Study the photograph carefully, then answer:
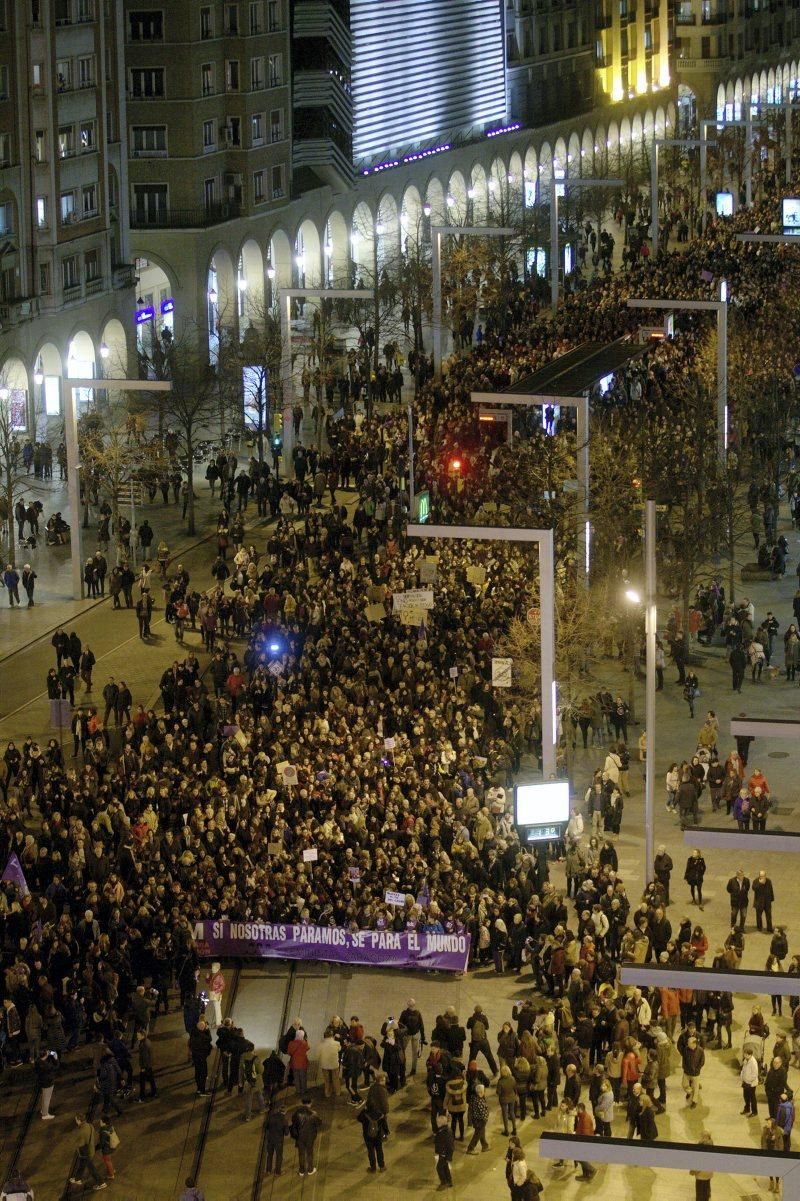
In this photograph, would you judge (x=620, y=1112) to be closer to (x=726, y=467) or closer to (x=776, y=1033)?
(x=776, y=1033)

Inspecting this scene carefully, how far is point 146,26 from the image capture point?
83812mm

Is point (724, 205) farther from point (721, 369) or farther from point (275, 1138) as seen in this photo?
point (275, 1138)

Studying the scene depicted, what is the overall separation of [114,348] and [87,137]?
7.26m

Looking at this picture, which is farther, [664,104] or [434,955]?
[664,104]

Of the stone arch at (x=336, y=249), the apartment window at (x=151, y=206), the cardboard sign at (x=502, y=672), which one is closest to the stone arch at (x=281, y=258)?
the stone arch at (x=336, y=249)

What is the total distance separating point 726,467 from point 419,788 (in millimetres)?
21860

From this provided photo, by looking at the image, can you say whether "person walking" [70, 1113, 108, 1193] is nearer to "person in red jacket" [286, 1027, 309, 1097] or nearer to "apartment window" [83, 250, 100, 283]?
"person in red jacket" [286, 1027, 309, 1097]

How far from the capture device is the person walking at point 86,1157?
28.6 meters

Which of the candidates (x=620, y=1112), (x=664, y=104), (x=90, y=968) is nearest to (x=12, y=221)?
(x=90, y=968)

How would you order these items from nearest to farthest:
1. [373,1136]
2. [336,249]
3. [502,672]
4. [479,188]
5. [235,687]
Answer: [373,1136], [502,672], [235,687], [336,249], [479,188]

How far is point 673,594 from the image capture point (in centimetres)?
5322

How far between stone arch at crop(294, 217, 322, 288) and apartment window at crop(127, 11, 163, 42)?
540 inches

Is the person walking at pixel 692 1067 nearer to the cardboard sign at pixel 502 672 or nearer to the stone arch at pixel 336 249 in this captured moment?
the cardboard sign at pixel 502 672

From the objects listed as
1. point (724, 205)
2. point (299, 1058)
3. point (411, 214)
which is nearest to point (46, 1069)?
point (299, 1058)
